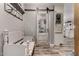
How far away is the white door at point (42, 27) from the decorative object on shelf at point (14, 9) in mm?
198

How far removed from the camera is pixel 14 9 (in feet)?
5.08

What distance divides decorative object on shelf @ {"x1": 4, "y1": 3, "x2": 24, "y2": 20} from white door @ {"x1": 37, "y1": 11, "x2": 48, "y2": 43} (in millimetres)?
198

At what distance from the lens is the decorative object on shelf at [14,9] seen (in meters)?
1.45

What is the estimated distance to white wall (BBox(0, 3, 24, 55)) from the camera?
4.62ft

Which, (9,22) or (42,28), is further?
(42,28)

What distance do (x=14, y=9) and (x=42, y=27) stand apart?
14.3 inches

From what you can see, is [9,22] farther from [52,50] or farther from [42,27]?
[52,50]

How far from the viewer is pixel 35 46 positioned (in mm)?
1601

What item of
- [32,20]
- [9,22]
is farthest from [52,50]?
[9,22]

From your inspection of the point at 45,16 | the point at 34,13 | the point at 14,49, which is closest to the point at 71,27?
the point at 45,16

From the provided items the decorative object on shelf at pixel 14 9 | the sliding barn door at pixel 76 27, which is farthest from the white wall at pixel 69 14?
the decorative object on shelf at pixel 14 9

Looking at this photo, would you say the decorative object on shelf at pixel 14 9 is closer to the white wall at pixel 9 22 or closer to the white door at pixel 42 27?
the white wall at pixel 9 22

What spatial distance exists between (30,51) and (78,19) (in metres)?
0.61

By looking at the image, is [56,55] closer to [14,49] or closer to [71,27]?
[71,27]
